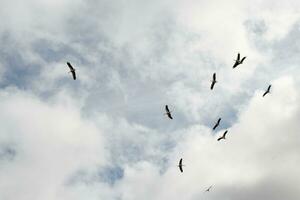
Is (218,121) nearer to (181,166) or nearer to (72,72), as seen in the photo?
(181,166)

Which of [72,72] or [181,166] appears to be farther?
[181,166]

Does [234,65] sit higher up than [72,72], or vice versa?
[72,72]

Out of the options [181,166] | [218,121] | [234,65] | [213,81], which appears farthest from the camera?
[181,166]

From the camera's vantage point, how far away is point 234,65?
14900 centimetres

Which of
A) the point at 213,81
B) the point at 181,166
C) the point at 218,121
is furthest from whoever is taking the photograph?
the point at 181,166

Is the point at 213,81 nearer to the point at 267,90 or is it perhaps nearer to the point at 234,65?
the point at 234,65

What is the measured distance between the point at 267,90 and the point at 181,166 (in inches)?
1557

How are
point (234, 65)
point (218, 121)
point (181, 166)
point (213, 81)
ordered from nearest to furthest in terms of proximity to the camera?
point (234, 65) → point (213, 81) → point (218, 121) → point (181, 166)

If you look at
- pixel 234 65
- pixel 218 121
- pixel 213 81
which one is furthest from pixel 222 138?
pixel 234 65

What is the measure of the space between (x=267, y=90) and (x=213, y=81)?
30.1 metres

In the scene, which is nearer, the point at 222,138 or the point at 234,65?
the point at 234,65

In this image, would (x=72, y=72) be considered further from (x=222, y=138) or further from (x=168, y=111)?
(x=222, y=138)

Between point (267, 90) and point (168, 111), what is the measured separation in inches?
1405

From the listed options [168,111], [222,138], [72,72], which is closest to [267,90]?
[222,138]
